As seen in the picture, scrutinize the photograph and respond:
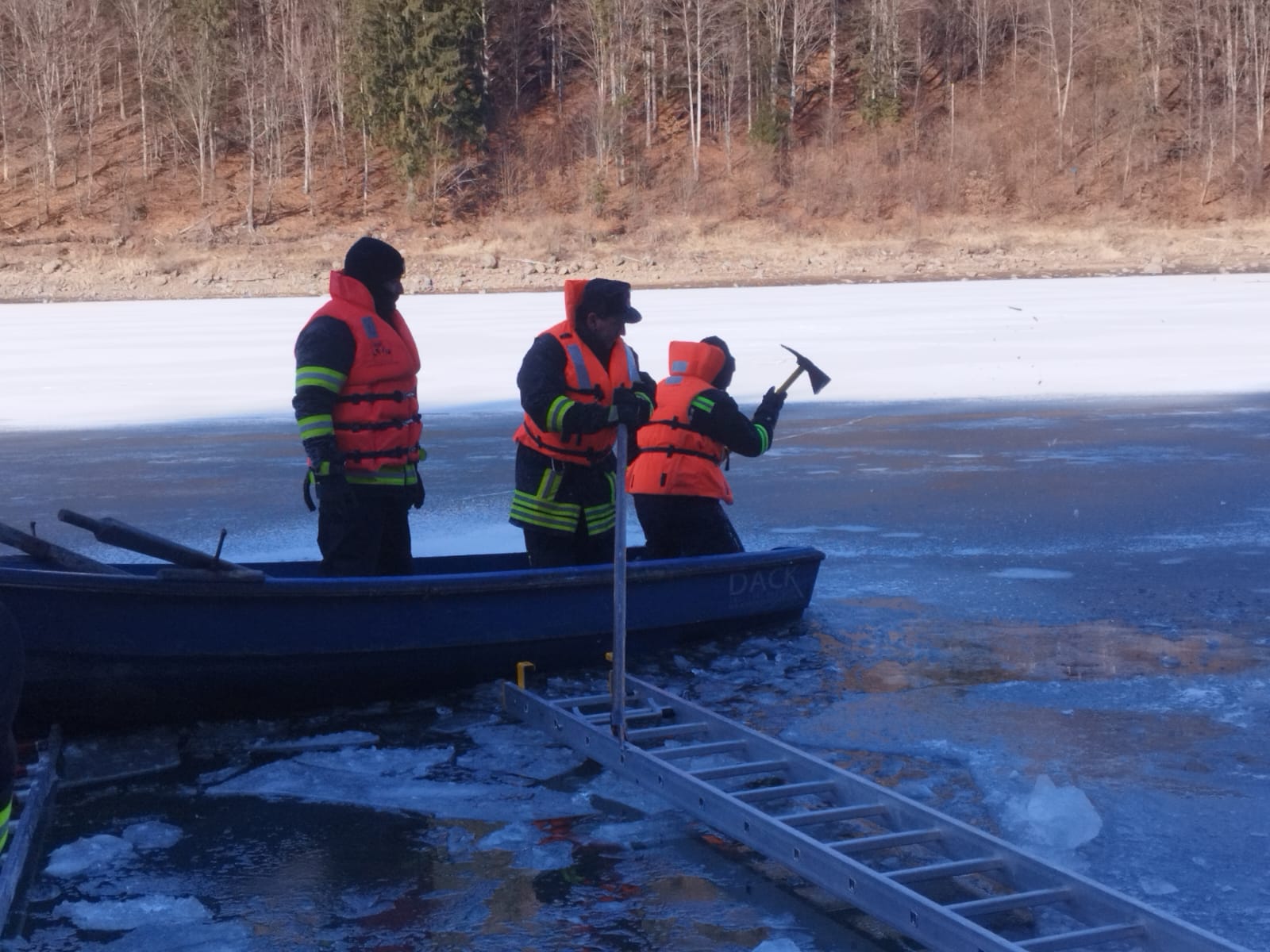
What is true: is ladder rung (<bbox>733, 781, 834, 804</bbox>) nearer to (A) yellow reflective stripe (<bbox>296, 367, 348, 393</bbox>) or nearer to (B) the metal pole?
(B) the metal pole

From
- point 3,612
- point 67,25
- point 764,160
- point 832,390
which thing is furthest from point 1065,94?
point 3,612

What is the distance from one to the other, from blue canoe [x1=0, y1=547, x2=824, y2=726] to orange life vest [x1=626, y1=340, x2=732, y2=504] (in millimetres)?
335

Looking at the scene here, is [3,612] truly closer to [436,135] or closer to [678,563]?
[678,563]

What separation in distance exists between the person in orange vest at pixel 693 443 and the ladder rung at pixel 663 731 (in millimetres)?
1362

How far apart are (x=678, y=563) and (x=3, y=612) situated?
3.54 meters

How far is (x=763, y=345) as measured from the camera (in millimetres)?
16453

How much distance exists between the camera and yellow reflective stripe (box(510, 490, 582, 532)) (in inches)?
207

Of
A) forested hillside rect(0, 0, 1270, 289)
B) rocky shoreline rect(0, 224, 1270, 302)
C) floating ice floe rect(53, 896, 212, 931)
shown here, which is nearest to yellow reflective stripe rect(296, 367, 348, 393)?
floating ice floe rect(53, 896, 212, 931)

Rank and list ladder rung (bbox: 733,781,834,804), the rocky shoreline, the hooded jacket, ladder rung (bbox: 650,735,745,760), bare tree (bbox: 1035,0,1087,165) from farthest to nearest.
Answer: bare tree (bbox: 1035,0,1087,165), the rocky shoreline, the hooded jacket, ladder rung (bbox: 650,735,745,760), ladder rung (bbox: 733,781,834,804)

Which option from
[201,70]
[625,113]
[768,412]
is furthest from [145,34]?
[768,412]

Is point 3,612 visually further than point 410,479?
No

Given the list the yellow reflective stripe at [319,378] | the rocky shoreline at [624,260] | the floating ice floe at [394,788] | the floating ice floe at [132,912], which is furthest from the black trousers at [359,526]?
the rocky shoreline at [624,260]

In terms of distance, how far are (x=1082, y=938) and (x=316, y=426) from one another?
2770 millimetres

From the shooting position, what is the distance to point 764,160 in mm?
43625
